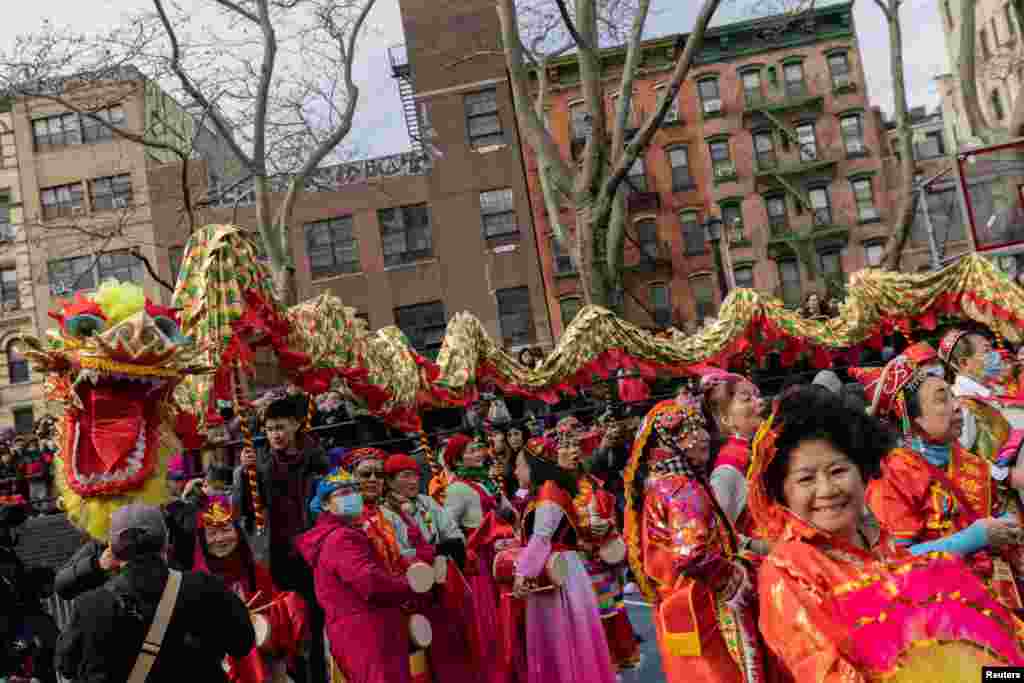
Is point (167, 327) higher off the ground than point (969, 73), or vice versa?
point (969, 73)

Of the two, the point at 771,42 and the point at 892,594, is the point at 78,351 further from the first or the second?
the point at 771,42

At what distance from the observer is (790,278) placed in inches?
1578

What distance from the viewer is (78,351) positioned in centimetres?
591

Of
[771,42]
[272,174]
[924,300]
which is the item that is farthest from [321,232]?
[924,300]

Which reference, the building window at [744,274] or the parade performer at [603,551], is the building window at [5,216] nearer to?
the building window at [744,274]

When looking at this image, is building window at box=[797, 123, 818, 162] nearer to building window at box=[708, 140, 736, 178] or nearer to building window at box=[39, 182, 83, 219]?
building window at box=[708, 140, 736, 178]

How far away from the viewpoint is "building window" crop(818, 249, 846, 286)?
39.8 meters

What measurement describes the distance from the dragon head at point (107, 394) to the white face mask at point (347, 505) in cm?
103

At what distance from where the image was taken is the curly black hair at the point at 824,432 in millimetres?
3150

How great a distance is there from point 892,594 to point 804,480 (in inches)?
18.6

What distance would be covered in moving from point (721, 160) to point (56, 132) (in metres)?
24.2

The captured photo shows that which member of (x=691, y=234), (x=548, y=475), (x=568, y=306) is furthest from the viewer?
(x=691, y=234)

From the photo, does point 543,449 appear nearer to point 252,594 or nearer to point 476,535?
point 476,535

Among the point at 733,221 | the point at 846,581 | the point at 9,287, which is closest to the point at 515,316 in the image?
the point at 733,221
